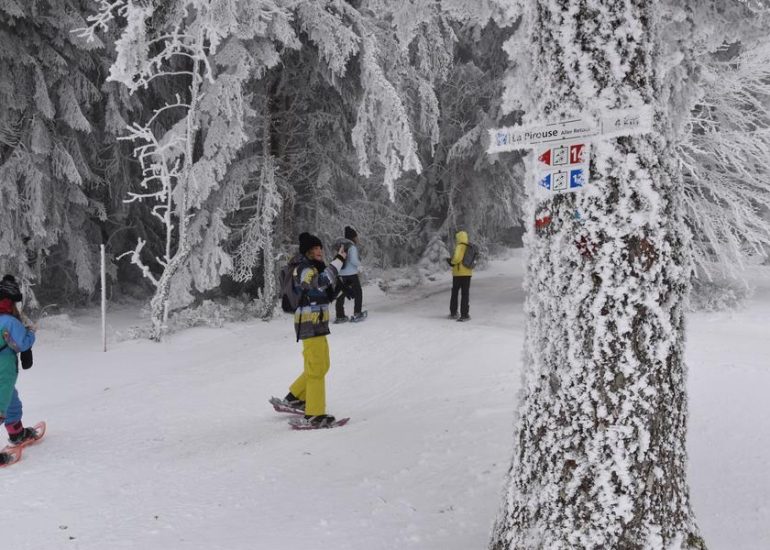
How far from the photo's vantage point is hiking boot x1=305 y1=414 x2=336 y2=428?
21.6ft

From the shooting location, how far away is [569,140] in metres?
2.84

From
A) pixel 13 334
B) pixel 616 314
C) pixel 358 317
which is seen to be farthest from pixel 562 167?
pixel 358 317

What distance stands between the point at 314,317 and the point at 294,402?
1.28 m

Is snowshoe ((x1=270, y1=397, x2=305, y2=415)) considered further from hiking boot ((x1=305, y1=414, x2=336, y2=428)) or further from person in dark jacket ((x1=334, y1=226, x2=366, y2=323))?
person in dark jacket ((x1=334, y1=226, x2=366, y2=323))

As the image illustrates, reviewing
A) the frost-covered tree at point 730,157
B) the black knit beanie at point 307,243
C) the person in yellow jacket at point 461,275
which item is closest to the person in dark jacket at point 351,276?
the person in yellow jacket at point 461,275

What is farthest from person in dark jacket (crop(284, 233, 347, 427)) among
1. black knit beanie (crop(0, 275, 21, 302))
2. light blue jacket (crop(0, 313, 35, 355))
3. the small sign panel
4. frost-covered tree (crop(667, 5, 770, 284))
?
frost-covered tree (crop(667, 5, 770, 284))

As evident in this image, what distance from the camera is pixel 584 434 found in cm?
277

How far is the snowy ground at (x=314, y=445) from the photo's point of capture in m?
3.98

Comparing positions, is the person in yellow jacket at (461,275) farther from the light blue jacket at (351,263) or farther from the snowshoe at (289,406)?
the snowshoe at (289,406)

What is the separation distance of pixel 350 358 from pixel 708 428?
5.44m

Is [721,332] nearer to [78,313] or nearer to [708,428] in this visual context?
[708,428]

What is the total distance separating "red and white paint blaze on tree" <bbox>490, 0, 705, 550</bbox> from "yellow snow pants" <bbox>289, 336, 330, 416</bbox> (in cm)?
393

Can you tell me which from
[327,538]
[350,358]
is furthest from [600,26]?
[350,358]

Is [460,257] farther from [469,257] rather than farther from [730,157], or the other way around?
[730,157]
